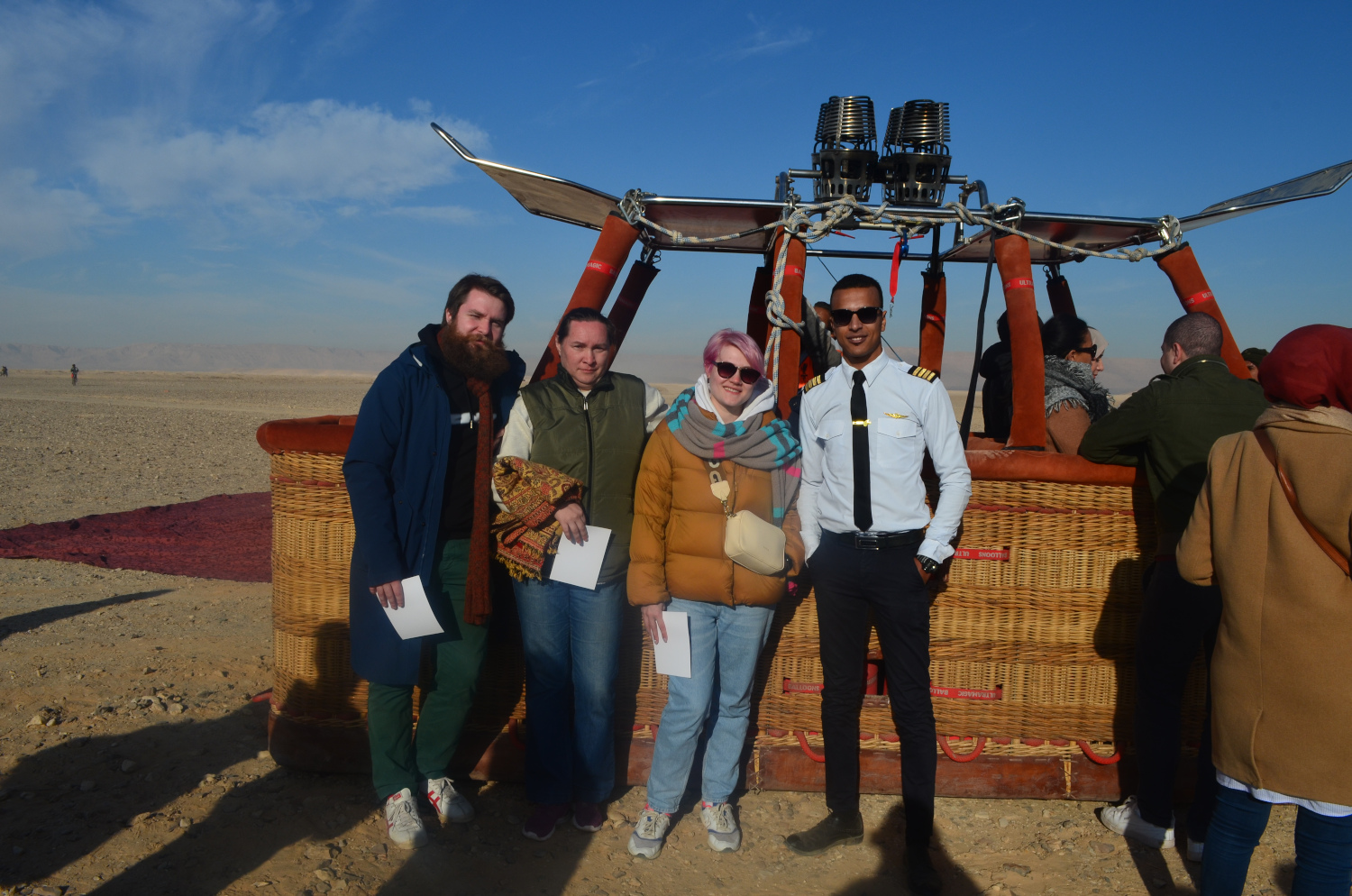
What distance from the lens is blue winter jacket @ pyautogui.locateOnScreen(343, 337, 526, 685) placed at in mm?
2844

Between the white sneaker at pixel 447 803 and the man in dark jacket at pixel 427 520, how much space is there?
0.03 m

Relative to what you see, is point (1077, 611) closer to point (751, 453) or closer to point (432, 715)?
point (751, 453)

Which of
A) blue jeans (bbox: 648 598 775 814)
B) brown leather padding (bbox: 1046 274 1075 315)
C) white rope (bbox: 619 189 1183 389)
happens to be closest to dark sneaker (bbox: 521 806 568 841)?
blue jeans (bbox: 648 598 775 814)

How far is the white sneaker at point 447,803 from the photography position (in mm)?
3193

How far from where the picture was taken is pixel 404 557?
114 inches

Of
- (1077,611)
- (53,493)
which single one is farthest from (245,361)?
(1077,611)

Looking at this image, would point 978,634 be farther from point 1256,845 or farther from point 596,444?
point 596,444

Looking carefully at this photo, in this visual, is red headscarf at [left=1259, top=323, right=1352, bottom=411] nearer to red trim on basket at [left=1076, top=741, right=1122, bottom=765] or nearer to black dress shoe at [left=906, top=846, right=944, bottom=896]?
black dress shoe at [left=906, top=846, right=944, bottom=896]

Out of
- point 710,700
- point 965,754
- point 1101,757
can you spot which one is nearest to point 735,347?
point 710,700

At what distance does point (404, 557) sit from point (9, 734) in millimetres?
2336

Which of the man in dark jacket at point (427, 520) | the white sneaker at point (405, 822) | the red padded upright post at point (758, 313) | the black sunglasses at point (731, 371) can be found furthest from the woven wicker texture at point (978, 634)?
the red padded upright post at point (758, 313)

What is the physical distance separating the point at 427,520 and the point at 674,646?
0.95 meters

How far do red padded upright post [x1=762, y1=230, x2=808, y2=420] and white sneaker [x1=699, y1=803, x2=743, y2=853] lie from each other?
1631 millimetres

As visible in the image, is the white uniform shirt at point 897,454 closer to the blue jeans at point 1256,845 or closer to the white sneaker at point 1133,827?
the blue jeans at point 1256,845
